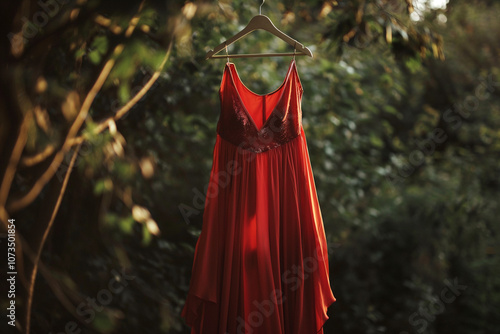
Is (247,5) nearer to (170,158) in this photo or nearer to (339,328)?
(170,158)

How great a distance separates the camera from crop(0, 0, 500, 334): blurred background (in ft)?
4.88

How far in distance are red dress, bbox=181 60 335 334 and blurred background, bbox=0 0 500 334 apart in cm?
32

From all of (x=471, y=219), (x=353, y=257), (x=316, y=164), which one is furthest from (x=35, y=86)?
(x=471, y=219)

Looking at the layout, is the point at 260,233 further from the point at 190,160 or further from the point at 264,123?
the point at 190,160

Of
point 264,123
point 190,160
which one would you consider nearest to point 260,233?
point 264,123

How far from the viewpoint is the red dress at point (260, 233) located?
4.51 ft

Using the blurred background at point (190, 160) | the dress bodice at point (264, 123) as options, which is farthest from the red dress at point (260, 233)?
the blurred background at point (190, 160)

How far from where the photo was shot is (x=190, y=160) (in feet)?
8.77

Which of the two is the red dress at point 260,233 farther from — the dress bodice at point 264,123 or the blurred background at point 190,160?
the blurred background at point 190,160

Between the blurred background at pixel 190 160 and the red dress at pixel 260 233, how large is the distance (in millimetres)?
323

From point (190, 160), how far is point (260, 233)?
1.41m

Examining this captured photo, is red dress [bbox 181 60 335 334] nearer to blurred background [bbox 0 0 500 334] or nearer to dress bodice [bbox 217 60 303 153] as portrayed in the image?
dress bodice [bbox 217 60 303 153]

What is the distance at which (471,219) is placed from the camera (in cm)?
321

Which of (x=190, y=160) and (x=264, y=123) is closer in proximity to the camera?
(x=264, y=123)
